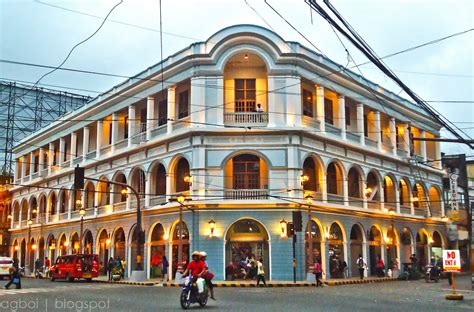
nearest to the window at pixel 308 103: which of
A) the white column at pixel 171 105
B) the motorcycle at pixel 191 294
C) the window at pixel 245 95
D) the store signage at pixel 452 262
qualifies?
the window at pixel 245 95

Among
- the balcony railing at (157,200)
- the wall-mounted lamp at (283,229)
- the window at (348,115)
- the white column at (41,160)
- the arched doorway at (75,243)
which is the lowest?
the arched doorway at (75,243)

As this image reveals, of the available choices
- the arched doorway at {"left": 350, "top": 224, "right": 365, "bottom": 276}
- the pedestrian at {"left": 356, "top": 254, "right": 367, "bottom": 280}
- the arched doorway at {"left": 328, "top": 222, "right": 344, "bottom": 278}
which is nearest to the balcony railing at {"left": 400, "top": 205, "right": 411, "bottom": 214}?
the arched doorway at {"left": 350, "top": 224, "right": 365, "bottom": 276}

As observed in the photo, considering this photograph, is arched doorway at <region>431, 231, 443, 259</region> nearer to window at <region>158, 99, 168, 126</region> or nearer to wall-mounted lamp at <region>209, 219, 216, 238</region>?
wall-mounted lamp at <region>209, 219, 216, 238</region>

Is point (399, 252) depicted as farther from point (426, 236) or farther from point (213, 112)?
point (213, 112)

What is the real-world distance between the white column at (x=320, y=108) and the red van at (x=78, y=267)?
1788 centimetres

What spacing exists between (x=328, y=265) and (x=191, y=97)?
13.7m

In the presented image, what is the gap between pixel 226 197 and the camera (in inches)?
1331

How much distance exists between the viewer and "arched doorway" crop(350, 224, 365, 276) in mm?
38406

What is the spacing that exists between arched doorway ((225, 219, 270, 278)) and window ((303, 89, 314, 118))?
333 inches

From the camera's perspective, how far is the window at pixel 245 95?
118 feet

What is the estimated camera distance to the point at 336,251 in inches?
1457

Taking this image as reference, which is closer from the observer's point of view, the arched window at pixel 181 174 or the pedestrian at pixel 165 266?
the pedestrian at pixel 165 266

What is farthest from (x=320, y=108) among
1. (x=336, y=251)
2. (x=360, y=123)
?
(x=336, y=251)

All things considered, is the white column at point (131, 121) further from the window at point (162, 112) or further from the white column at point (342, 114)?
the white column at point (342, 114)
